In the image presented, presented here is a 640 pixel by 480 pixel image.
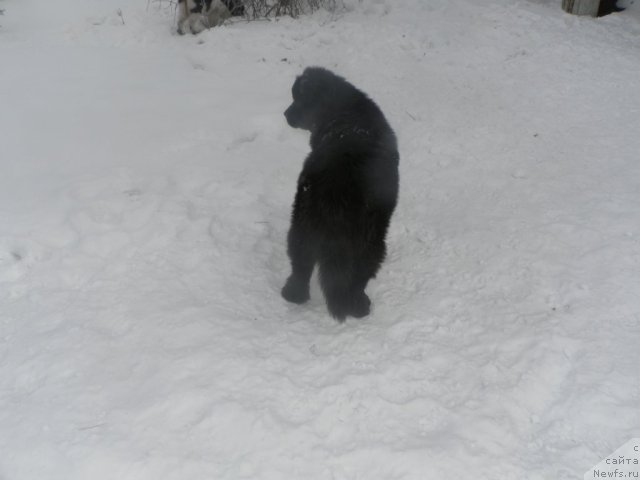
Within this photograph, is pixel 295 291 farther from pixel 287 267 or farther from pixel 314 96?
pixel 314 96

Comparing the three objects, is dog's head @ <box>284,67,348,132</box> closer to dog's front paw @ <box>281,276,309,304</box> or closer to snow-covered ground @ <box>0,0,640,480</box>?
snow-covered ground @ <box>0,0,640,480</box>

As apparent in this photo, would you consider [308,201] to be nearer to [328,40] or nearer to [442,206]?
[442,206]

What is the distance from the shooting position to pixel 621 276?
333 cm

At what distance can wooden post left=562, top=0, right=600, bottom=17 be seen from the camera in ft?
22.3

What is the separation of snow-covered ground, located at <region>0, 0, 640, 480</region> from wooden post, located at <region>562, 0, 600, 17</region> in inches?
19.7

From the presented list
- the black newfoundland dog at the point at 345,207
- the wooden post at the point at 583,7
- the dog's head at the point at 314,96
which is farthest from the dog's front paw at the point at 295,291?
the wooden post at the point at 583,7

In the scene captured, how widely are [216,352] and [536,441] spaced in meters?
1.67

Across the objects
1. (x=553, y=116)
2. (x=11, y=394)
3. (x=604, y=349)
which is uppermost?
(x=553, y=116)

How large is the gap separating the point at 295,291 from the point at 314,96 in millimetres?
1327

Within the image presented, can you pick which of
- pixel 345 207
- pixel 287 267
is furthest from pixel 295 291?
pixel 345 207

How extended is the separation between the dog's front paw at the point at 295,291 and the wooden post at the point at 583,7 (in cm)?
590

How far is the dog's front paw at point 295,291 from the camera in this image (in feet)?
11.0

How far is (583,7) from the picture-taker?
6848 mm

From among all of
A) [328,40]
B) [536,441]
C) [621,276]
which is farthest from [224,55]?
[536,441]
